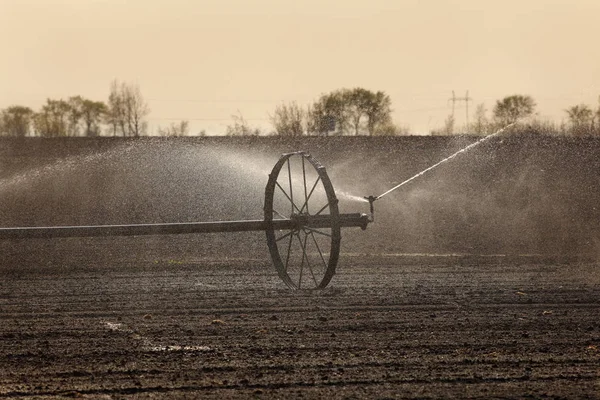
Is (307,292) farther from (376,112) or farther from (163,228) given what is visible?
(376,112)

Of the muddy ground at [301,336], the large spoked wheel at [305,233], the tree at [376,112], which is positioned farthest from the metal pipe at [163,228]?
the tree at [376,112]

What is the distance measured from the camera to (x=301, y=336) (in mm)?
10672

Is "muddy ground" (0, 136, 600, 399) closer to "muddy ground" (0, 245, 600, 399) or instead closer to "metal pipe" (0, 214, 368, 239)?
"muddy ground" (0, 245, 600, 399)

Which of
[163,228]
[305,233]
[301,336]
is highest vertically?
[163,228]

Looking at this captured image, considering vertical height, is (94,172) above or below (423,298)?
above

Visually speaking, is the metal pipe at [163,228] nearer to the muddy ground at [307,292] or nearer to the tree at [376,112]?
the muddy ground at [307,292]

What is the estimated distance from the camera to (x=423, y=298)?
13.5 meters

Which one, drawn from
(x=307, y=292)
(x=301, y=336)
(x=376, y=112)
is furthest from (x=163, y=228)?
(x=376, y=112)

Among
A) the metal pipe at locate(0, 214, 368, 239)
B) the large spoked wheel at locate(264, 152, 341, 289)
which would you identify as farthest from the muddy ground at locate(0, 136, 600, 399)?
the metal pipe at locate(0, 214, 368, 239)

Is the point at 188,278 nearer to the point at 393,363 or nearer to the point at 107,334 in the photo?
the point at 107,334

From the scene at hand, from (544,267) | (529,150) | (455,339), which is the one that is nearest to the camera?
(455,339)

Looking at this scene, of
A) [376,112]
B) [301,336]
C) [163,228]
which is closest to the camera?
[301,336]

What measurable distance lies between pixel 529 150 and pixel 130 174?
40.8 feet

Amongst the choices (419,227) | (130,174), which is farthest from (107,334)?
(130,174)
